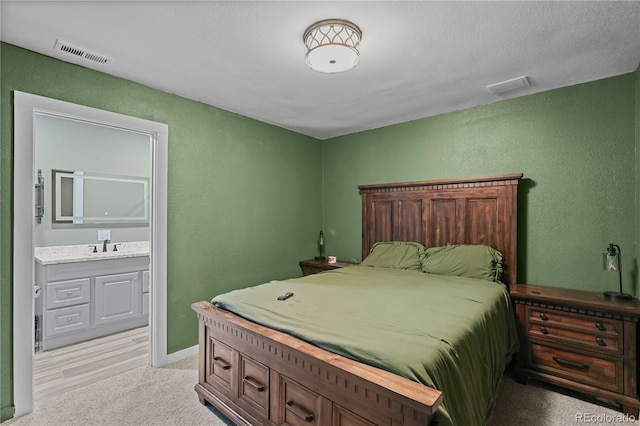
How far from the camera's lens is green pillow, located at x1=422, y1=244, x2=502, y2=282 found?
2768 millimetres

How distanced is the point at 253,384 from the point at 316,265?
2.19 metres

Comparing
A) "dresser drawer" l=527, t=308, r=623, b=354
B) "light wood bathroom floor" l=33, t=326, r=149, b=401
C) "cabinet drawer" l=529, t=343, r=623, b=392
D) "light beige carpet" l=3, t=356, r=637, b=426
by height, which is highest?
"dresser drawer" l=527, t=308, r=623, b=354

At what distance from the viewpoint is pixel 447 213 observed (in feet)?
10.7

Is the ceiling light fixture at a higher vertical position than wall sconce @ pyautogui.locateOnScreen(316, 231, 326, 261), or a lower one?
higher

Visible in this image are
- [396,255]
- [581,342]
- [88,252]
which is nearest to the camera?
[581,342]

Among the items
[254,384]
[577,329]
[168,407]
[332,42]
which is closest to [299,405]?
[254,384]

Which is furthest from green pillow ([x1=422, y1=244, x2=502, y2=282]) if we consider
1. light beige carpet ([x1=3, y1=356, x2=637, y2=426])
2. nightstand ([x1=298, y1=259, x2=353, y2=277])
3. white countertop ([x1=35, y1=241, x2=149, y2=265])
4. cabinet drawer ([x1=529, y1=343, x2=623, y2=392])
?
white countertop ([x1=35, y1=241, x2=149, y2=265])

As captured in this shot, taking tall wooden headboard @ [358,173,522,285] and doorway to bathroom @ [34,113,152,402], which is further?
doorway to bathroom @ [34,113,152,402]

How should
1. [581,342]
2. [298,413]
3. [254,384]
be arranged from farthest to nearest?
1. [581,342]
2. [254,384]
3. [298,413]

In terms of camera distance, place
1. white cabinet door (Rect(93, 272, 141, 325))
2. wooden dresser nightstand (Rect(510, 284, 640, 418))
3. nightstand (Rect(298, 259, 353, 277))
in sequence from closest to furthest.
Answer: wooden dresser nightstand (Rect(510, 284, 640, 418)), white cabinet door (Rect(93, 272, 141, 325)), nightstand (Rect(298, 259, 353, 277))

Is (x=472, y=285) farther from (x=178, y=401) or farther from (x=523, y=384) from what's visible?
(x=178, y=401)

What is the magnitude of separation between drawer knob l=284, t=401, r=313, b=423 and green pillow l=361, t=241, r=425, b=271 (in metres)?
1.98

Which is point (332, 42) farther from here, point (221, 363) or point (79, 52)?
point (221, 363)

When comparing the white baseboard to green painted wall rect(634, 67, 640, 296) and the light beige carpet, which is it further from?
green painted wall rect(634, 67, 640, 296)
